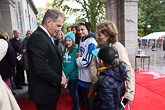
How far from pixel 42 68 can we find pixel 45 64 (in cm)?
6

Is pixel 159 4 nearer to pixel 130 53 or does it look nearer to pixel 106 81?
pixel 130 53

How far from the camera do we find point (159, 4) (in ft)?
73.4

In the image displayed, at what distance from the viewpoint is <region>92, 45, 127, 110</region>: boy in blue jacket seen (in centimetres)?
136

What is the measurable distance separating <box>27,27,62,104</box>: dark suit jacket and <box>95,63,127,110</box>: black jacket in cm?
54

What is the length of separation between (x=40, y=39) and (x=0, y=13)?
501 cm

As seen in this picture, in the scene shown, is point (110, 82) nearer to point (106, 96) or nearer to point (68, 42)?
point (106, 96)

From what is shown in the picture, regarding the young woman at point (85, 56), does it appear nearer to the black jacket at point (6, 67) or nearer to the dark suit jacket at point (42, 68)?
the dark suit jacket at point (42, 68)

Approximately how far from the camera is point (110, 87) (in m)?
1.36

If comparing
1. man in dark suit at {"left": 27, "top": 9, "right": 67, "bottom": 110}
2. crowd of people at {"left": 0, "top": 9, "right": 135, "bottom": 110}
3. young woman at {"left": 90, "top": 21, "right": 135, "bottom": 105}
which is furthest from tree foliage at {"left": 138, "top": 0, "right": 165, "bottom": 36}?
man in dark suit at {"left": 27, "top": 9, "right": 67, "bottom": 110}

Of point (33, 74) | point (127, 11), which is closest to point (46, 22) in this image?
point (33, 74)

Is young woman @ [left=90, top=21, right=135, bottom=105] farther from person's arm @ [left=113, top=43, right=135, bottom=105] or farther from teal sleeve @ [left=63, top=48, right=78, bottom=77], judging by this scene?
teal sleeve @ [left=63, top=48, right=78, bottom=77]

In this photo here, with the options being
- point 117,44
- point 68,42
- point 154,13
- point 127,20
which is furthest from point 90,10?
point 154,13

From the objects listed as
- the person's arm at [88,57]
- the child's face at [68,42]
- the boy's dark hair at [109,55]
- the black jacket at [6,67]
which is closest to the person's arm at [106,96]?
the boy's dark hair at [109,55]

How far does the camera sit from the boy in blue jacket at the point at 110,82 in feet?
4.45
